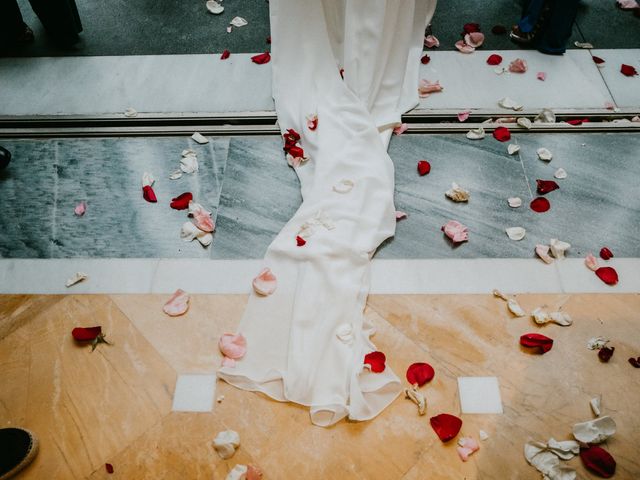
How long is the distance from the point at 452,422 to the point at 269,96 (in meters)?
1.44

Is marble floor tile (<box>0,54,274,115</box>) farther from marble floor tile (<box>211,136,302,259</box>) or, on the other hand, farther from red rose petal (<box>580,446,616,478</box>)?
red rose petal (<box>580,446,616,478</box>)

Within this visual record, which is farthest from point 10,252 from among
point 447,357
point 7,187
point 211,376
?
point 447,357

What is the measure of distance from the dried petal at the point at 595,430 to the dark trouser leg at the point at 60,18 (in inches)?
97.5

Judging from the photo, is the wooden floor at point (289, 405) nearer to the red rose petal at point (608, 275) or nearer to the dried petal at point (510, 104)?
the red rose petal at point (608, 275)

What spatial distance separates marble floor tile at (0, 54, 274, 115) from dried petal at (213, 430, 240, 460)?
4.20ft

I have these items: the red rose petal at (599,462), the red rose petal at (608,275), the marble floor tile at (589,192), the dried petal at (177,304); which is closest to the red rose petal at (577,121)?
the marble floor tile at (589,192)

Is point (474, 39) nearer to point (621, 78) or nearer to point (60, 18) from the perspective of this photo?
point (621, 78)

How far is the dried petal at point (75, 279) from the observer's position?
5.52 ft

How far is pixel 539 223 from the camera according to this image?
1756mm

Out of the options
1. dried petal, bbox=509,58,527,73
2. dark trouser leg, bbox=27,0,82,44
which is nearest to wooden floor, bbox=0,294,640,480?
dried petal, bbox=509,58,527,73

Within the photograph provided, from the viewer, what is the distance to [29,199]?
1.90 metres

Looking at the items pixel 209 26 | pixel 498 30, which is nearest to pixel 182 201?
pixel 209 26

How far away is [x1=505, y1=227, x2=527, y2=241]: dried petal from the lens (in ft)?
5.65

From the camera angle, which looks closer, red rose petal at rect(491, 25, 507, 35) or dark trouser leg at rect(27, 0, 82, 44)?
dark trouser leg at rect(27, 0, 82, 44)
